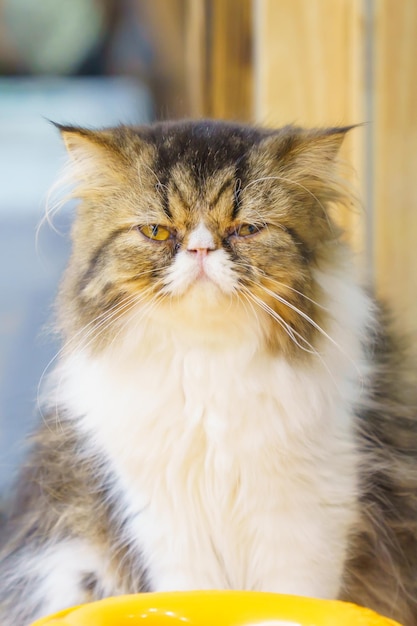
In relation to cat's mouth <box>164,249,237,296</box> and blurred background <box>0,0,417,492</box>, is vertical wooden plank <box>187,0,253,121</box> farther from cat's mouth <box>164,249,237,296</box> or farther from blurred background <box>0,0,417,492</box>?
cat's mouth <box>164,249,237,296</box>

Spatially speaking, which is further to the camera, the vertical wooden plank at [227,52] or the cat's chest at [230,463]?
the vertical wooden plank at [227,52]

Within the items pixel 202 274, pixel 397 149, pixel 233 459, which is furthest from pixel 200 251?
pixel 397 149

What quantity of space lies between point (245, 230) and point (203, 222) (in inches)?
2.9

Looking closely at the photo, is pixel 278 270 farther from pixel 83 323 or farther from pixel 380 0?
pixel 380 0

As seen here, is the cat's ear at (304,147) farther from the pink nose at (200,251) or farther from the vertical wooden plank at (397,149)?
the vertical wooden plank at (397,149)

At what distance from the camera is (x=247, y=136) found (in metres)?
1.37

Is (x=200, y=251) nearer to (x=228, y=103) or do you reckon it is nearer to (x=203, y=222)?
(x=203, y=222)

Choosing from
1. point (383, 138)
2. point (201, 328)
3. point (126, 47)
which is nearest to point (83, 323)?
point (201, 328)

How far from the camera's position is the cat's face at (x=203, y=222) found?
49.4 inches

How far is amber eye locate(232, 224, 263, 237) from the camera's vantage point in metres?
1.27

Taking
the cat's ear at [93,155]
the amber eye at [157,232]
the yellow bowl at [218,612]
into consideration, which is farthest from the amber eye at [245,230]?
the yellow bowl at [218,612]

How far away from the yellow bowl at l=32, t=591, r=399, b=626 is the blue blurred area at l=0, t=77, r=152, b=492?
2.24 feet

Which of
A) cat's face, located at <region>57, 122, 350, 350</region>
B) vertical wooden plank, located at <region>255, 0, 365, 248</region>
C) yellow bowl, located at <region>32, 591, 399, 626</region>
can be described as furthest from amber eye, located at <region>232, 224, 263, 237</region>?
vertical wooden plank, located at <region>255, 0, 365, 248</region>

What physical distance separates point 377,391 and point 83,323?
574 mm
